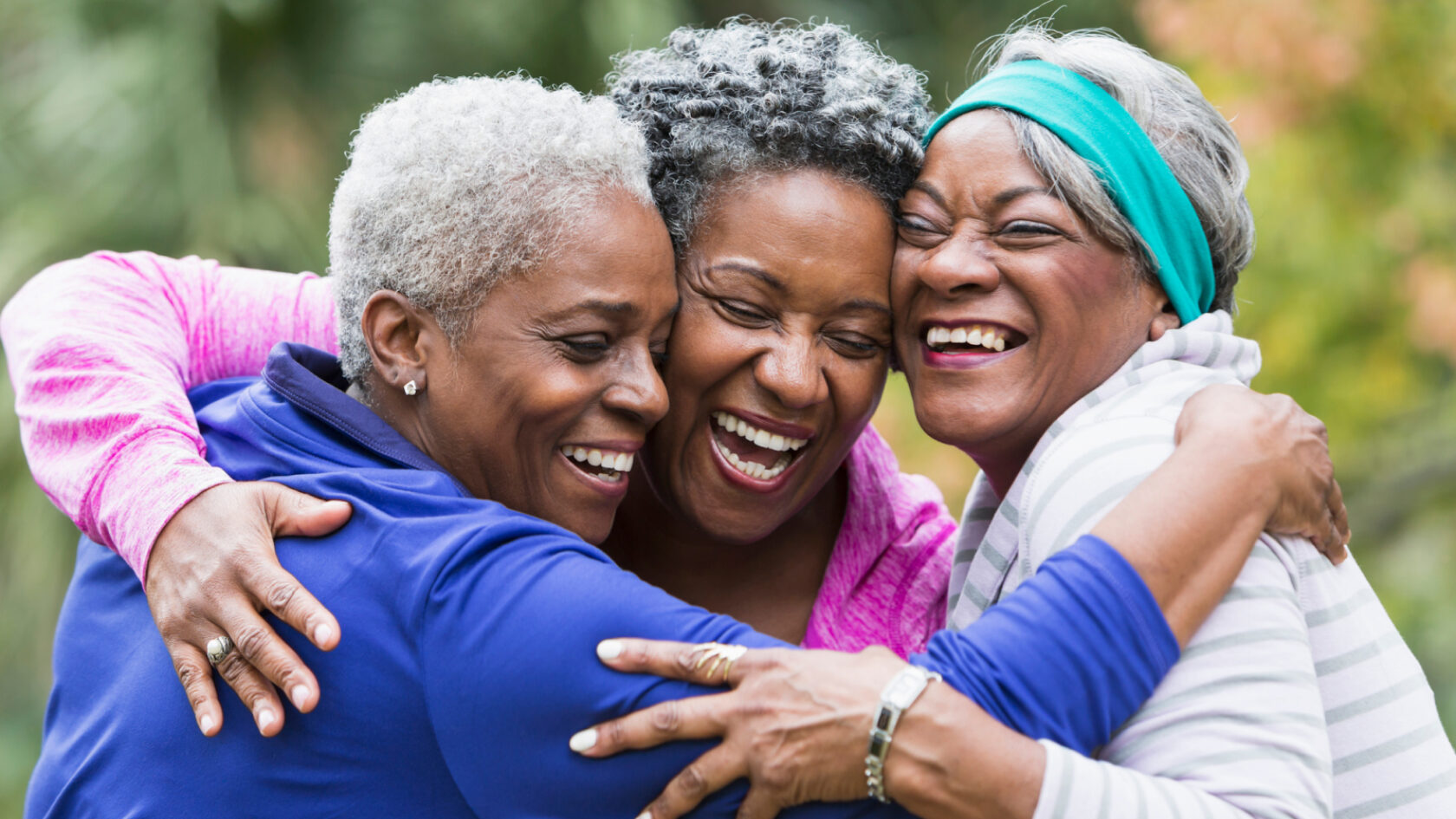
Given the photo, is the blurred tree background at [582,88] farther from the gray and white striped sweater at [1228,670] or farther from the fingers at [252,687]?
the fingers at [252,687]

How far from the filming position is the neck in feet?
10.3

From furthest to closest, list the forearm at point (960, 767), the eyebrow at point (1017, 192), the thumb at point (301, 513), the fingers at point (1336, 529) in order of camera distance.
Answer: the eyebrow at point (1017, 192)
the fingers at point (1336, 529)
the thumb at point (301, 513)
the forearm at point (960, 767)

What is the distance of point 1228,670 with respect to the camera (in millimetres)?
1980

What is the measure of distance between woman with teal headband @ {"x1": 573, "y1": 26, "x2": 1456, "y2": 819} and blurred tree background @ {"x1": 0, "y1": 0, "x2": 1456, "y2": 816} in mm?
2699

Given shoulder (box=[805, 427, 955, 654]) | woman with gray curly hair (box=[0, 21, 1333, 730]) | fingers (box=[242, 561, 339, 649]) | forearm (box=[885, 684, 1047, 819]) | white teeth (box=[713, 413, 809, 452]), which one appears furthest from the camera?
shoulder (box=[805, 427, 955, 654])

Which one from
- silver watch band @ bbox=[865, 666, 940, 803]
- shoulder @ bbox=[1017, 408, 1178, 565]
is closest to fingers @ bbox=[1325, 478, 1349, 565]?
shoulder @ bbox=[1017, 408, 1178, 565]

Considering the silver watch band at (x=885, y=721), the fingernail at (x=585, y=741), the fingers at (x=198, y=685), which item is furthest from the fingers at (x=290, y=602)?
the silver watch band at (x=885, y=721)

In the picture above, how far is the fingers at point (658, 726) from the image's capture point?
1910 mm

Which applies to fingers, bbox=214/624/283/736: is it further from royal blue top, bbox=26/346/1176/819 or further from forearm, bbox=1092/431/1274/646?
forearm, bbox=1092/431/1274/646

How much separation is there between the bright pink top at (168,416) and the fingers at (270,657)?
0.29m

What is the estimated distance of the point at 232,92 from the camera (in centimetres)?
613

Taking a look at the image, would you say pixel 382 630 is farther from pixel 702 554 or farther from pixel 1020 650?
pixel 702 554

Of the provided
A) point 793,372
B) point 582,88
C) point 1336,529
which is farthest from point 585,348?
point 582,88

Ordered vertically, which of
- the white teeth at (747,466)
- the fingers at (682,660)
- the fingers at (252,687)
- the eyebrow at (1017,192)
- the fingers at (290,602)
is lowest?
the fingers at (252,687)
